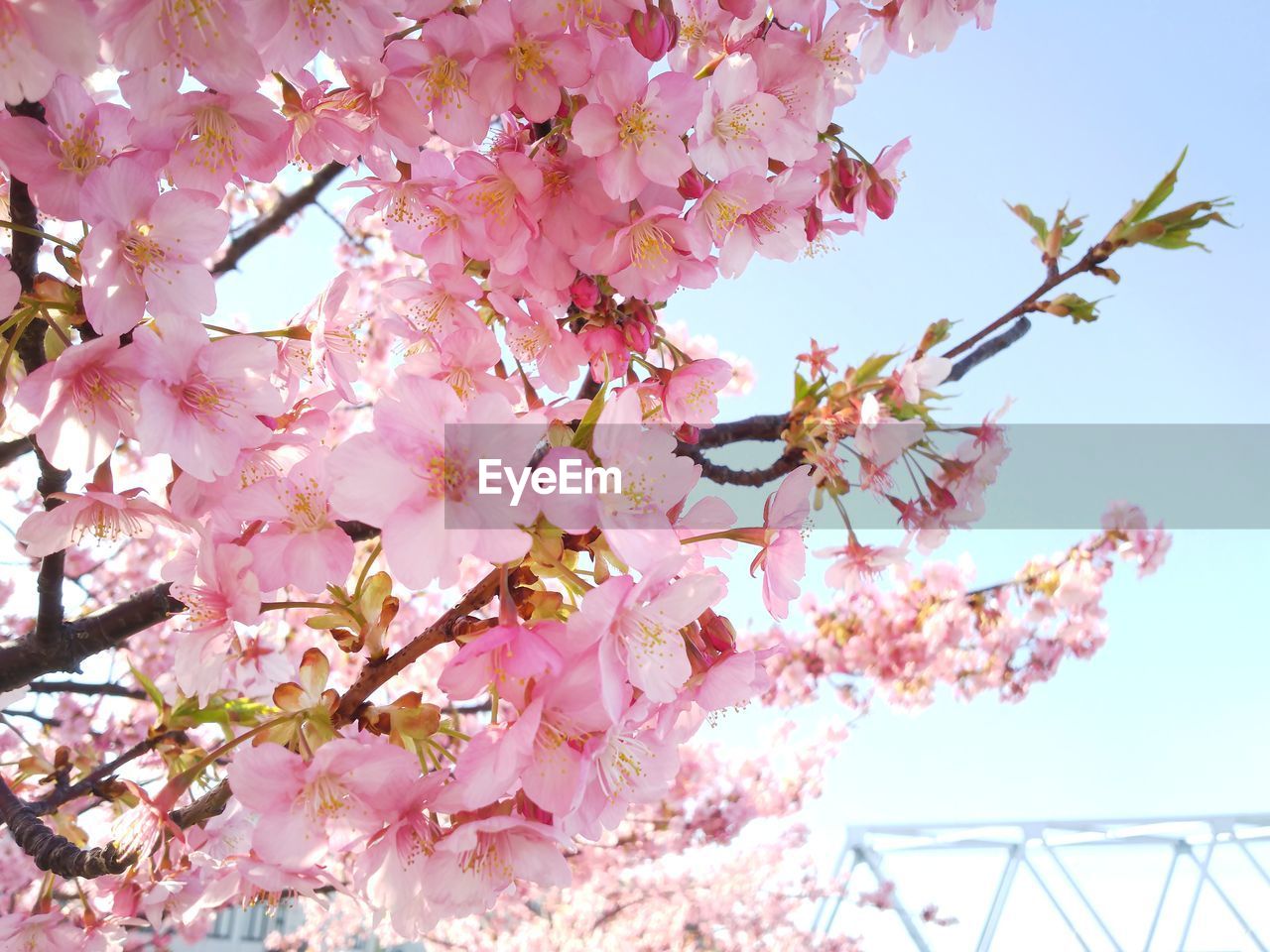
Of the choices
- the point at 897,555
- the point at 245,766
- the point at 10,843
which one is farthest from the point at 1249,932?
the point at 245,766

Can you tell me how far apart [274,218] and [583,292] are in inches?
75.5

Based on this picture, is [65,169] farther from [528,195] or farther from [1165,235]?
[1165,235]

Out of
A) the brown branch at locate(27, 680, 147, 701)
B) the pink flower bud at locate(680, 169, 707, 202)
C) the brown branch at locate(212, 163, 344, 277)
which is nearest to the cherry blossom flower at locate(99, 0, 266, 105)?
the pink flower bud at locate(680, 169, 707, 202)

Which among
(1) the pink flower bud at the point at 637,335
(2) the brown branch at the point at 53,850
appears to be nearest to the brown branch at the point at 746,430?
(1) the pink flower bud at the point at 637,335

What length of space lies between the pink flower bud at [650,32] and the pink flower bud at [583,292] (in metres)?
0.27

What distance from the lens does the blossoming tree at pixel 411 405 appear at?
27.5 inches

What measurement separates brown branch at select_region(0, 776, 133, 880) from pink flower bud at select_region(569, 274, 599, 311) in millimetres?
821

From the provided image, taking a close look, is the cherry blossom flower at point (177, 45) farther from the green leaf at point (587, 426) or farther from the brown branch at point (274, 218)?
the brown branch at point (274, 218)

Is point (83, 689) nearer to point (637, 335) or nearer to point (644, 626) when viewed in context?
point (637, 335)

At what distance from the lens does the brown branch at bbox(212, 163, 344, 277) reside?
8.48 ft

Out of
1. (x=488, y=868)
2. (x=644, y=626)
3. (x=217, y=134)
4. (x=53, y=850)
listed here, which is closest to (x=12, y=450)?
(x=53, y=850)

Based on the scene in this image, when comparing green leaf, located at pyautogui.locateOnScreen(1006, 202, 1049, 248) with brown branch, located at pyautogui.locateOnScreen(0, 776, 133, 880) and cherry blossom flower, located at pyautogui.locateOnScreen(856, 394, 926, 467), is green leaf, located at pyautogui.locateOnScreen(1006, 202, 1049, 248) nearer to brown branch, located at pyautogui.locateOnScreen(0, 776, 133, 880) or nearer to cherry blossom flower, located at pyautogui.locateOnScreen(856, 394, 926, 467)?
cherry blossom flower, located at pyautogui.locateOnScreen(856, 394, 926, 467)

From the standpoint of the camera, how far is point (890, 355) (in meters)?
1.67

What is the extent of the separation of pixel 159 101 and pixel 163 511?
408 millimetres
